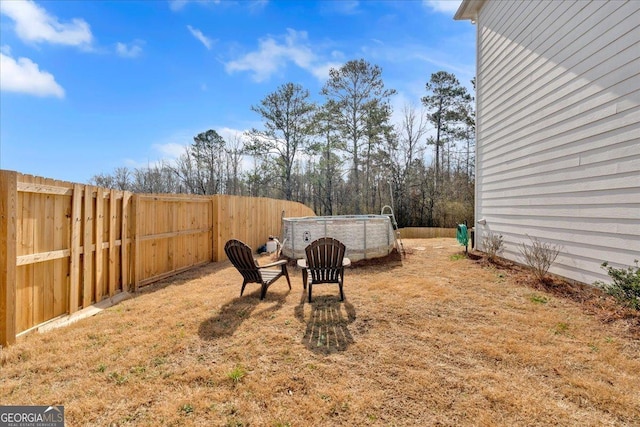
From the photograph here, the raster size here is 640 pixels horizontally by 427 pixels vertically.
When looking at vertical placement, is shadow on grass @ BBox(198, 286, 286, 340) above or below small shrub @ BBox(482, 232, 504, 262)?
below

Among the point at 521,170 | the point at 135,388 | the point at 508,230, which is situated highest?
the point at 521,170

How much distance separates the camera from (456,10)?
7.85 m

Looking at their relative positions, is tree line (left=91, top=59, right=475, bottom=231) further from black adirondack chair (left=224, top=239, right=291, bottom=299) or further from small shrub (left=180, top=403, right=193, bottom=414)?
small shrub (left=180, top=403, right=193, bottom=414)

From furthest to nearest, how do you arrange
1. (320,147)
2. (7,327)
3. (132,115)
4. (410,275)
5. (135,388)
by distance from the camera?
1. (320,147)
2. (132,115)
3. (410,275)
4. (7,327)
5. (135,388)

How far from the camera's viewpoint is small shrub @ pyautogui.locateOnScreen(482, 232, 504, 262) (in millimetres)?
6355

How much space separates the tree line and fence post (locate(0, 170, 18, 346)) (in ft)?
53.9

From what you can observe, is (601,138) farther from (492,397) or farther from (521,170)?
(492,397)

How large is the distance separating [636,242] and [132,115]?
1971cm

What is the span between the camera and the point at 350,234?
7020 mm

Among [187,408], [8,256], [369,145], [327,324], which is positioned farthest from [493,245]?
[369,145]

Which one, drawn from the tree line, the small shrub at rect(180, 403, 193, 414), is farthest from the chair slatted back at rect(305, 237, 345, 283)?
the tree line

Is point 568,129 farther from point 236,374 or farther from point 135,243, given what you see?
point 135,243

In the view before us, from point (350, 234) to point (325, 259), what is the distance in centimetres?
279

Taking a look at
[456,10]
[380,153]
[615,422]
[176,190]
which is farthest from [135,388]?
[176,190]
